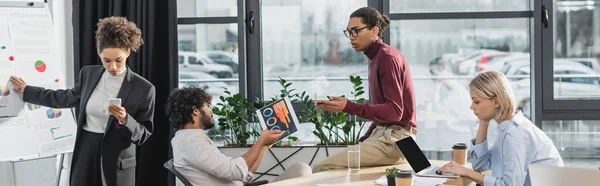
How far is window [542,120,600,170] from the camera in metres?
5.34

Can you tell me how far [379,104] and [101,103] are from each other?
1.29m

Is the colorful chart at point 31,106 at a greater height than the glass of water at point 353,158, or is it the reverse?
the colorful chart at point 31,106

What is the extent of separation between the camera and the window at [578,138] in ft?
17.5

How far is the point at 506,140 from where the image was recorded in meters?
2.97

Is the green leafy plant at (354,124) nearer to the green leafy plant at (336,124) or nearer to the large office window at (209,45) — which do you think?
the green leafy plant at (336,124)

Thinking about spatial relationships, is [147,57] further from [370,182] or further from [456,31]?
[370,182]

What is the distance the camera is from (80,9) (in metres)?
5.31

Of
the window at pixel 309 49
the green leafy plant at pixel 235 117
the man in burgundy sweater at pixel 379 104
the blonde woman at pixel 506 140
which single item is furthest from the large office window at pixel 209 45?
the blonde woman at pixel 506 140

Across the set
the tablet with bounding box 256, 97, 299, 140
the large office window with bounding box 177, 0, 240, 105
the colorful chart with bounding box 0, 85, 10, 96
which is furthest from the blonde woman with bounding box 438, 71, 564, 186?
the large office window with bounding box 177, 0, 240, 105

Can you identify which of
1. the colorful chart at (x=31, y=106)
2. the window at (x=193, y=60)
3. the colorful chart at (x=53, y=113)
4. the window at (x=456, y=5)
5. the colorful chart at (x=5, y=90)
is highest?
the window at (x=456, y=5)

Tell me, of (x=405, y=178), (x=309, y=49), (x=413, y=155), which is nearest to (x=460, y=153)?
(x=413, y=155)

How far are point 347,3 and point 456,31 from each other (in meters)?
0.73

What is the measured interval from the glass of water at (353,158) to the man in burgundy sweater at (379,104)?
0.17 meters

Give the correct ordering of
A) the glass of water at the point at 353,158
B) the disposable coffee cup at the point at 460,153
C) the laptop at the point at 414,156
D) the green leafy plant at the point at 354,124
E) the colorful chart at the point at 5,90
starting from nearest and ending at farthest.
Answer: the laptop at the point at 414,156
the glass of water at the point at 353,158
the disposable coffee cup at the point at 460,153
the colorful chart at the point at 5,90
the green leafy plant at the point at 354,124
